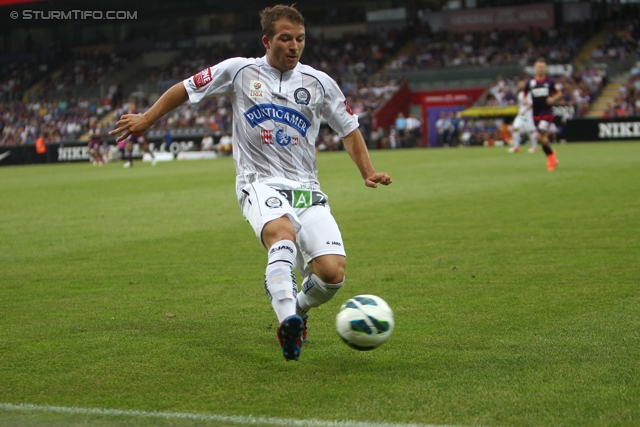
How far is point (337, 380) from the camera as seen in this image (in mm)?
4676

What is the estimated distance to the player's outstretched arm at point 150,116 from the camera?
5.31 m

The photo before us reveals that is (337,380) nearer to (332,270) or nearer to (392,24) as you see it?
(332,270)

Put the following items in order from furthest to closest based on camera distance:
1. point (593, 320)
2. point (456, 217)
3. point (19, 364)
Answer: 1. point (456, 217)
2. point (593, 320)
3. point (19, 364)

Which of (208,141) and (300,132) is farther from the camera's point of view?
(208,141)

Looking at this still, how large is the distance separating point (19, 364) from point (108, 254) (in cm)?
534

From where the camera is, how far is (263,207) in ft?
17.3

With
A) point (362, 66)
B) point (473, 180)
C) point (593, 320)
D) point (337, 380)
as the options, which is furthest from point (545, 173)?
point (362, 66)

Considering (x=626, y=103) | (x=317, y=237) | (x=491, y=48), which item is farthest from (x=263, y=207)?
(x=491, y=48)

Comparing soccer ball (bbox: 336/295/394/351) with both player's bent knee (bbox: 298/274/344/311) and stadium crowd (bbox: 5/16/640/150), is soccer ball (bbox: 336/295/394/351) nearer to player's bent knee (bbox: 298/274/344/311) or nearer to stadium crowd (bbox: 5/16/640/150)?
player's bent knee (bbox: 298/274/344/311)

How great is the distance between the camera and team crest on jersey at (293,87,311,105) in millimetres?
5582

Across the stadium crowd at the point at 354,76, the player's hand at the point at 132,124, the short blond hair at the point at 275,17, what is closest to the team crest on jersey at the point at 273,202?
the player's hand at the point at 132,124

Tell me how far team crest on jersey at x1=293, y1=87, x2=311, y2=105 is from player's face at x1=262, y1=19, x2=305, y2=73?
17 centimetres

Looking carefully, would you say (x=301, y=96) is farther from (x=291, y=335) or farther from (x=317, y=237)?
(x=291, y=335)

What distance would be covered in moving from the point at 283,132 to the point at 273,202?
0.53 m
